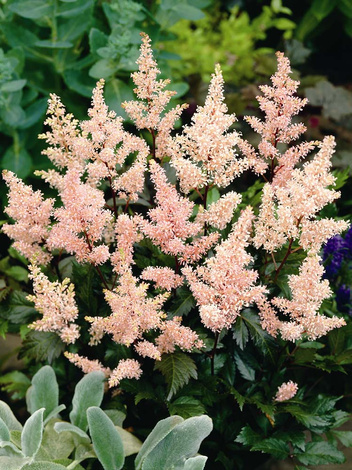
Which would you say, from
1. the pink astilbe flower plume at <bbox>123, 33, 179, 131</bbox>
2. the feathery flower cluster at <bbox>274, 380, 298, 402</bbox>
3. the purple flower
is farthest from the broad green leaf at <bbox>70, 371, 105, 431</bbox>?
the purple flower

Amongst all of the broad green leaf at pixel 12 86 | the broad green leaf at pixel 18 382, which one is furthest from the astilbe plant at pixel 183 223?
the broad green leaf at pixel 12 86

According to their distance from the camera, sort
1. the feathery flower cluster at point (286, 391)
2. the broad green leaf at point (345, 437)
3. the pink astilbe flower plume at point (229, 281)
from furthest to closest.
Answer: the broad green leaf at point (345, 437)
the feathery flower cluster at point (286, 391)
the pink astilbe flower plume at point (229, 281)

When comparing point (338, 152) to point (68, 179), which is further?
point (338, 152)

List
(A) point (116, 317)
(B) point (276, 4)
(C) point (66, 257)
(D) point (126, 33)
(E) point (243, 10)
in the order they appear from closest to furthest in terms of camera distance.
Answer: (A) point (116, 317)
(C) point (66, 257)
(D) point (126, 33)
(B) point (276, 4)
(E) point (243, 10)

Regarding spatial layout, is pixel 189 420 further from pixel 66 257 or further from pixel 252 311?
pixel 66 257

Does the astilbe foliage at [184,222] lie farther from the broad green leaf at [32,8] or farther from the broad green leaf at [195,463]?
the broad green leaf at [32,8]

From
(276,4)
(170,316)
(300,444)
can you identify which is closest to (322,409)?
(300,444)

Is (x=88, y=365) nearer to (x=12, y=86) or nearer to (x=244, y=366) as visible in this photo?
(x=244, y=366)
